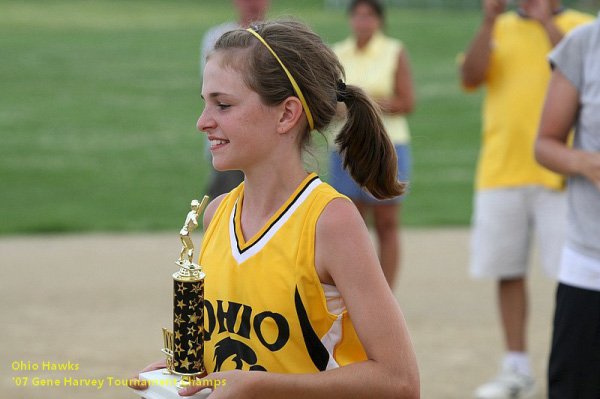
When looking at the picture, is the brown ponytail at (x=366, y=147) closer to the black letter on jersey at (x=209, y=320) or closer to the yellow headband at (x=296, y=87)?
the yellow headband at (x=296, y=87)

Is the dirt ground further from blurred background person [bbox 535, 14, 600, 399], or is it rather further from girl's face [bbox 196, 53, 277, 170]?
girl's face [bbox 196, 53, 277, 170]

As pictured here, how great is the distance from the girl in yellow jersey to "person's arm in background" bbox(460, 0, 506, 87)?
3046 millimetres

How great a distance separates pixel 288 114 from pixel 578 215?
140 centimetres

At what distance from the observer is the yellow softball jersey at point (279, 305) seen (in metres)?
2.41

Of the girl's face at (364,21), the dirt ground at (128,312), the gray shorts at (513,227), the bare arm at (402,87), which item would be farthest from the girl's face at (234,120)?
the girl's face at (364,21)

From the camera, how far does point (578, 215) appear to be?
351 centimetres

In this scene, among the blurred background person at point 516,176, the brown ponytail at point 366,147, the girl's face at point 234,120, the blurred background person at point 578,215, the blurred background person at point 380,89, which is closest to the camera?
the girl's face at point 234,120

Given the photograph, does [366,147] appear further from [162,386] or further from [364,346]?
[162,386]

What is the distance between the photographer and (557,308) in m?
3.54

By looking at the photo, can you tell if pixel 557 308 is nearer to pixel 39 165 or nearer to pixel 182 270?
pixel 182 270

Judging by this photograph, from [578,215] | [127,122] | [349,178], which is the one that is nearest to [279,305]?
[578,215]

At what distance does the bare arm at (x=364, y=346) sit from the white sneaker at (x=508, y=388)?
3.06 meters

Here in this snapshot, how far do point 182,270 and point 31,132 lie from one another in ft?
47.7

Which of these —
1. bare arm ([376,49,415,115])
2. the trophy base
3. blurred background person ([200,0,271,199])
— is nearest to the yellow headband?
the trophy base
